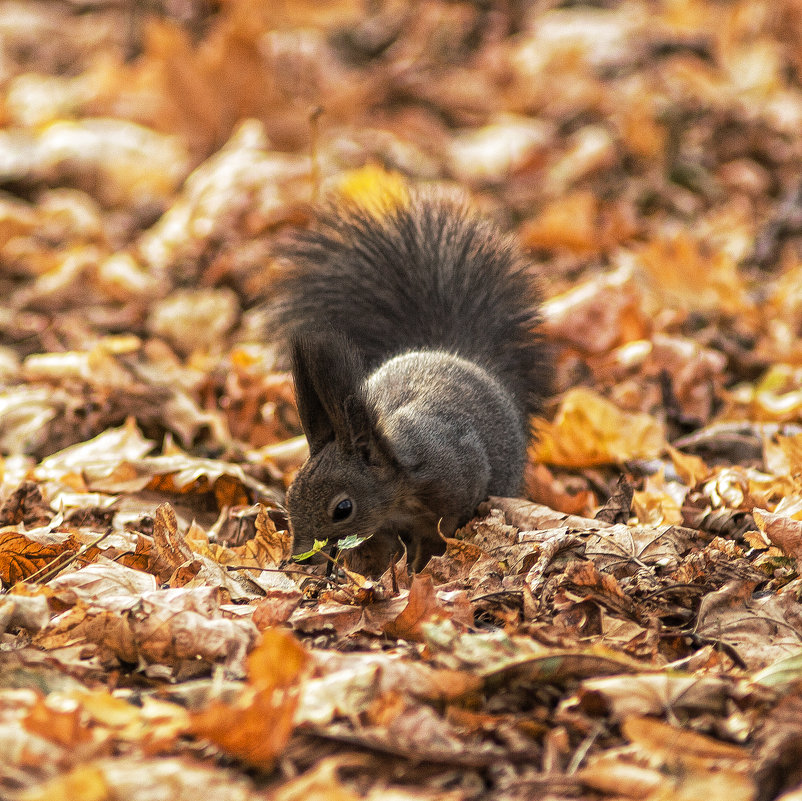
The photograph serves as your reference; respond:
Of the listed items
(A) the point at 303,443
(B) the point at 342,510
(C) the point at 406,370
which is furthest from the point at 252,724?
(A) the point at 303,443

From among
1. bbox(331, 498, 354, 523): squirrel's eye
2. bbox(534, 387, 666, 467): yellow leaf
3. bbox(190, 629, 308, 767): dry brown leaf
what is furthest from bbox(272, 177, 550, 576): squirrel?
bbox(190, 629, 308, 767): dry brown leaf

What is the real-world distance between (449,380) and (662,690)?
54.1 inches

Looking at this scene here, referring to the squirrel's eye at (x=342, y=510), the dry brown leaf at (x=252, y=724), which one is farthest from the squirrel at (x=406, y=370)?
the dry brown leaf at (x=252, y=724)

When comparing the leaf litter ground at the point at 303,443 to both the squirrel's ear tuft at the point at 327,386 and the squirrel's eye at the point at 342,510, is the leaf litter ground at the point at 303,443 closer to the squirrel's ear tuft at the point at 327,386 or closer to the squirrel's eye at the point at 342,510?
the squirrel's eye at the point at 342,510

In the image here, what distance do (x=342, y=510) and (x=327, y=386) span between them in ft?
1.09

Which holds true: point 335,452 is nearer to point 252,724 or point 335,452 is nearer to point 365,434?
point 365,434

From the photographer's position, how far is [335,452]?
2451 millimetres

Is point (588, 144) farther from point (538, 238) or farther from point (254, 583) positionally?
point (254, 583)

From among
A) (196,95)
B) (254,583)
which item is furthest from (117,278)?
(254,583)

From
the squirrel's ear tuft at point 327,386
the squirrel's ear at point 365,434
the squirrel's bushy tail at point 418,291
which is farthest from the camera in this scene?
the squirrel's bushy tail at point 418,291

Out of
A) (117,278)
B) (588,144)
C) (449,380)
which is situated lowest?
(449,380)

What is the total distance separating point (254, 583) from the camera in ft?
7.33

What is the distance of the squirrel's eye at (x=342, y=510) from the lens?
2.41 metres

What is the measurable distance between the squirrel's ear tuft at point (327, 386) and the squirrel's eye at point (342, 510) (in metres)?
0.14
